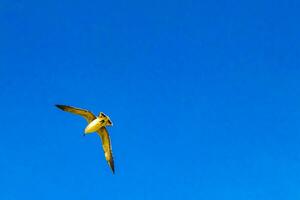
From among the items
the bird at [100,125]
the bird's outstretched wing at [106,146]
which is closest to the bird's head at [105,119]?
the bird at [100,125]

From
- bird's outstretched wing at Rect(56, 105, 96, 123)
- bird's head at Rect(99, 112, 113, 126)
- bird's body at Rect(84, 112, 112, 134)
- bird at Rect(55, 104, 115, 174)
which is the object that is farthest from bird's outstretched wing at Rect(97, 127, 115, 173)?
bird's head at Rect(99, 112, 113, 126)

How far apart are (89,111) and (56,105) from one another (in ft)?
9.41

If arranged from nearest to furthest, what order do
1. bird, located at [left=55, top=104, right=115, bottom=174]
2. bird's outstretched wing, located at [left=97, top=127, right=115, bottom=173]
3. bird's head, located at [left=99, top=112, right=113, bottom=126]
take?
bird's head, located at [left=99, top=112, right=113, bottom=126] < bird, located at [left=55, top=104, right=115, bottom=174] < bird's outstretched wing, located at [left=97, top=127, right=115, bottom=173]

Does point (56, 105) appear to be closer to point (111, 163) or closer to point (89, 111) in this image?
point (89, 111)

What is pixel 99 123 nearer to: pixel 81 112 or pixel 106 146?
pixel 81 112

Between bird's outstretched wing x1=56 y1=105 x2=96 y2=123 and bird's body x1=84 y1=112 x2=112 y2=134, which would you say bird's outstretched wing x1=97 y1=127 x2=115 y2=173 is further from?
bird's body x1=84 y1=112 x2=112 y2=134

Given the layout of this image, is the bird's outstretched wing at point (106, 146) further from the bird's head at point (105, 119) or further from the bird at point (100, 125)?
the bird's head at point (105, 119)

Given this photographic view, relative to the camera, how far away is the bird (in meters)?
54.5

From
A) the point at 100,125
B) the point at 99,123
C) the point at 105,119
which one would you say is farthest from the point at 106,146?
the point at 105,119

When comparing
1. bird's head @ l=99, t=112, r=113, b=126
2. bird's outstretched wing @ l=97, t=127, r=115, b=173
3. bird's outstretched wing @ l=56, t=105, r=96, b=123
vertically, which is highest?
bird's outstretched wing @ l=56, t=105, r=96, b=123

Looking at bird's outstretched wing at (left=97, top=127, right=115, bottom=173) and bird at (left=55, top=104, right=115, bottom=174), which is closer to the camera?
bird at (left=55, top=104, right=115, bottom=174)

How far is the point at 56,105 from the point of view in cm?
5650

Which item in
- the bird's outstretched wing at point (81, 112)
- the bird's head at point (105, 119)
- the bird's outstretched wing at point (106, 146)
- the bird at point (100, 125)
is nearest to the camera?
the bird's head at point (105, 119)

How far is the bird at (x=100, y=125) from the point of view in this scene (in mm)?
→ 54531
